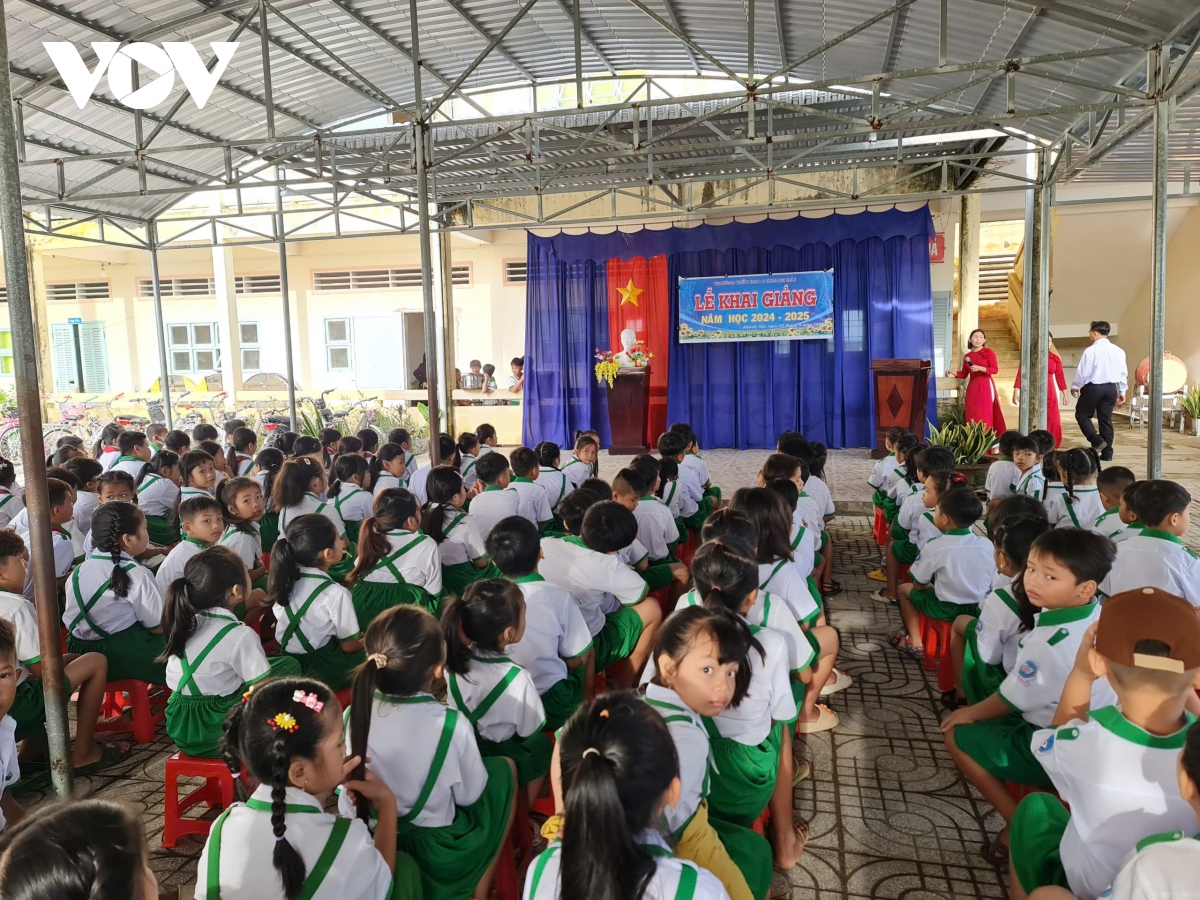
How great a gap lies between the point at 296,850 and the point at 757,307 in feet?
28.5

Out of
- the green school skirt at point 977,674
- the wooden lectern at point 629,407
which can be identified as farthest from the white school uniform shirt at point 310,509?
the wooden lectern at point 629,407

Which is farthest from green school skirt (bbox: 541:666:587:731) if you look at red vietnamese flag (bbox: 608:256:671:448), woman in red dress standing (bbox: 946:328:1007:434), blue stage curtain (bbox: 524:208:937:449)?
red vietnamese flag (bbox: 608:256:671:448)

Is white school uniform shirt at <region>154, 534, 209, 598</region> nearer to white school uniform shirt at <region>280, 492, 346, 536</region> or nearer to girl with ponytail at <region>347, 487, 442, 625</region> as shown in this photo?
girl with ponytail at <region>347, 487, 442, 625</region>

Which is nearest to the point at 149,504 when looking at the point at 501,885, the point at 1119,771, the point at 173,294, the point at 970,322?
the point at 501,885

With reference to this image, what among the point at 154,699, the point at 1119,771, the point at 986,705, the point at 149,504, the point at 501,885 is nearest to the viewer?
the point at 1119,771

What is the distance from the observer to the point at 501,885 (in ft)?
6.22

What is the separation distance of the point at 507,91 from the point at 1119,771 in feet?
30.5

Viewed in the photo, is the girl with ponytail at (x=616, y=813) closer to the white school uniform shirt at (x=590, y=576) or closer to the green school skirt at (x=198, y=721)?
the green school skirt at (x=198, y=721)

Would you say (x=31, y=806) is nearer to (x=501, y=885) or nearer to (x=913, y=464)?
(x=501, y=885)

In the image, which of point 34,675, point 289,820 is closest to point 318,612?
point 34,675

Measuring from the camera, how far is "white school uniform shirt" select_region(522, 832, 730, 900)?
1092mm

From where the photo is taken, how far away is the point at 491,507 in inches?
153

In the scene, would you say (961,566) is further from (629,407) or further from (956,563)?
(629,407)

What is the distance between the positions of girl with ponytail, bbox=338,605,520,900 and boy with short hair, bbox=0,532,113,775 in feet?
3.55
